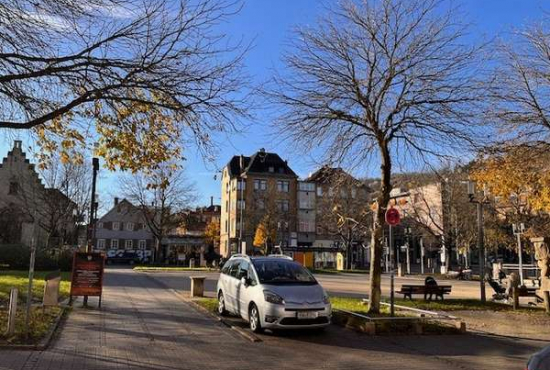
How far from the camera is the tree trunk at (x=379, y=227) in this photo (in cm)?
1482

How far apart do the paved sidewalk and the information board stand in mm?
1959

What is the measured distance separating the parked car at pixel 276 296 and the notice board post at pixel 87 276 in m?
4.29

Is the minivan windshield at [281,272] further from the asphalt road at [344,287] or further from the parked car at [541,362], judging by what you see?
the parked car at [541,362]

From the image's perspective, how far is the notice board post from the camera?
1552 centimetres

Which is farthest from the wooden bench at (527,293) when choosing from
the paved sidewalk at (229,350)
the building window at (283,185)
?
the building window at (283,185)

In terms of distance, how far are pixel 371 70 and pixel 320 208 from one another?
54.1 metres

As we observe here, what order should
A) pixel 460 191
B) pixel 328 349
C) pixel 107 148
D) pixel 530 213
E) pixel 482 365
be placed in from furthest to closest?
pixel 460 191 → pixel 530 213 → pixel 107 148 → pixel 328 349 → pixel 482 365

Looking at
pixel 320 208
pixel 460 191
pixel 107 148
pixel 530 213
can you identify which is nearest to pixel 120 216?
pixel 320 208

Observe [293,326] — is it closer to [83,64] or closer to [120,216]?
[83,64]

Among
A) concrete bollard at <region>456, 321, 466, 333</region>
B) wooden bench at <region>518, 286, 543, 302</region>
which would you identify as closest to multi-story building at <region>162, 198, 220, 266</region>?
wooden bench at <region>518, 286, 543, 302</region>

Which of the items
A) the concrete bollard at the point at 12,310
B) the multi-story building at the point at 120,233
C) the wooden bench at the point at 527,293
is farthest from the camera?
the multi-story building at the point at 120,233

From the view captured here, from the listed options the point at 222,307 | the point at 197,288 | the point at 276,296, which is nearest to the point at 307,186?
the point at 197,288

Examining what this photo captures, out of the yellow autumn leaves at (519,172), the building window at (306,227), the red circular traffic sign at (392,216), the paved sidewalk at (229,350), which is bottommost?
the paved sidewalk at (229,350)

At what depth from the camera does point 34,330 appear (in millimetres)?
10703
